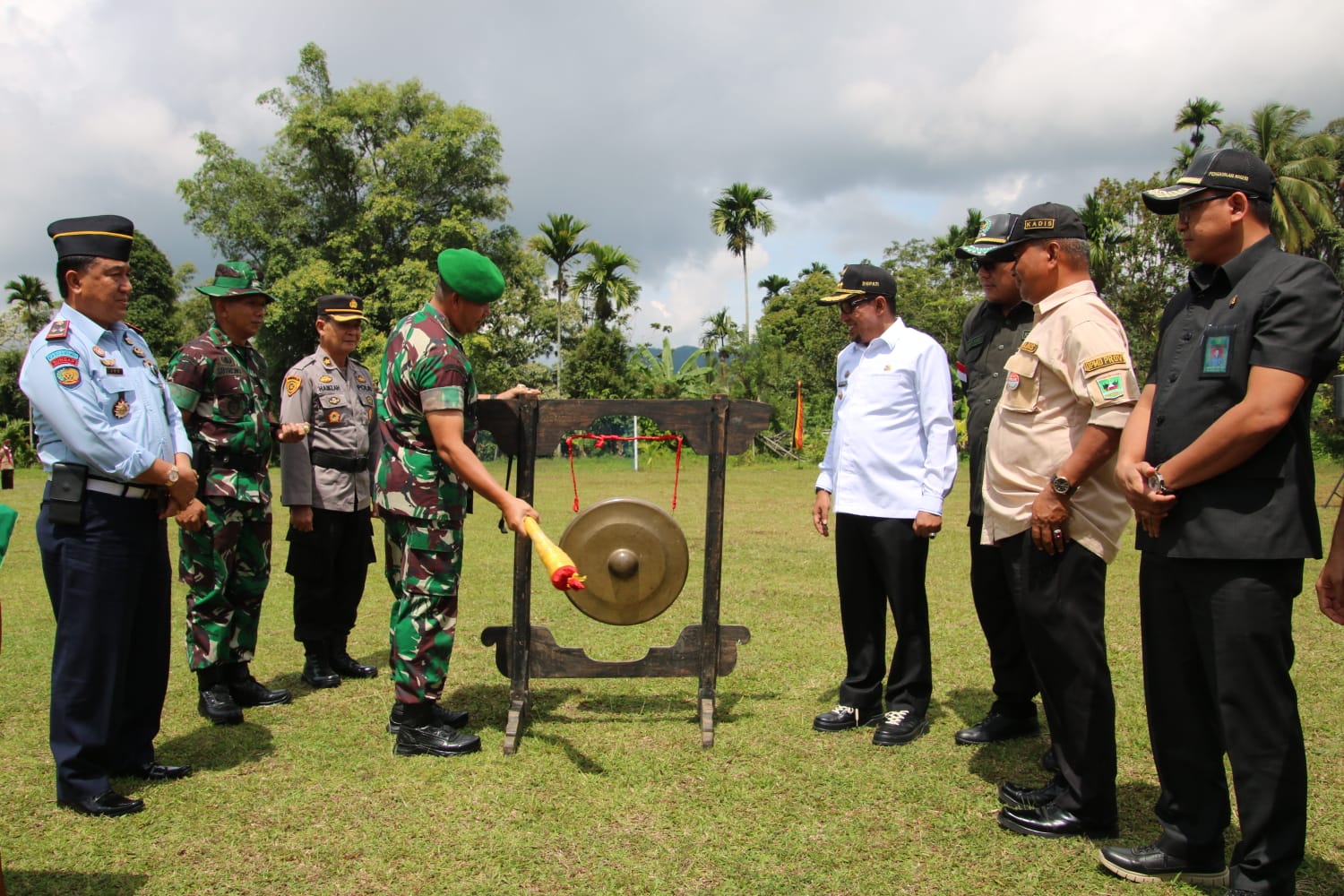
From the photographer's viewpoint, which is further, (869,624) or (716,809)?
(869,624)

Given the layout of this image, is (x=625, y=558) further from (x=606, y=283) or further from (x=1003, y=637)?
(x=606, y=283)

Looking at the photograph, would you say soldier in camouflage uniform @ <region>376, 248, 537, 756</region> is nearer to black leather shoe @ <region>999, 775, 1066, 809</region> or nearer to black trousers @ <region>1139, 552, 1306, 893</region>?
black leather shoe @ <region>999, 775, 1066, 809</region>

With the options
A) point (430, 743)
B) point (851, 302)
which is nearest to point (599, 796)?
point (430, 743)

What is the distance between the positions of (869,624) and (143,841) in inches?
127

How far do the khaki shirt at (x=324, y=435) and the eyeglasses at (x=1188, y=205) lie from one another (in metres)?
4.20

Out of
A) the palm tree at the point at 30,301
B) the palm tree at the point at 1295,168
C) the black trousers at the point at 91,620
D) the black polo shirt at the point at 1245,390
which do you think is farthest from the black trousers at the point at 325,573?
the palm tree at the point at 30,301

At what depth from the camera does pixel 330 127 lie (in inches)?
1296

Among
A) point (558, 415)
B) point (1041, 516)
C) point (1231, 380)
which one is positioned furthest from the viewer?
point (558, 415)

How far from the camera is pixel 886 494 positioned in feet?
14.8

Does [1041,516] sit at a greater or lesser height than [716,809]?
greater

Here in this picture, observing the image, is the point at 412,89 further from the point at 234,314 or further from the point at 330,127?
the point at 234,314

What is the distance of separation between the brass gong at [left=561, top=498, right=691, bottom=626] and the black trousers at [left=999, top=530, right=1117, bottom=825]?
64.7 inches

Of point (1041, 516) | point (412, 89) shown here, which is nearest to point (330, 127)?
point (412, 89)

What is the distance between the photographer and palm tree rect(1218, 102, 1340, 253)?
2884 cm
